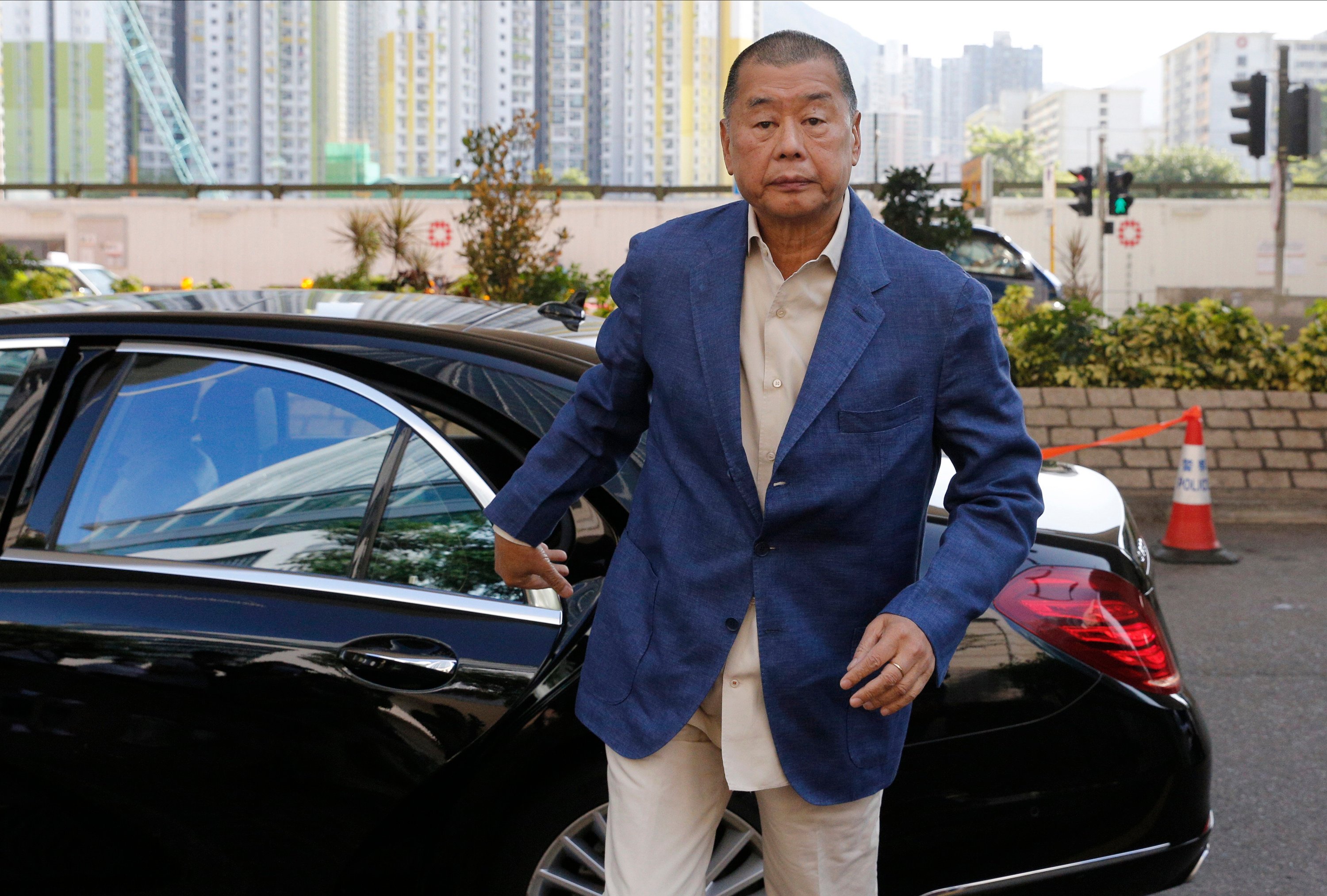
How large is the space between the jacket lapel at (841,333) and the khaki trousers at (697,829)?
1.53 ft

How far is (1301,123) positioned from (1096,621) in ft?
39.8

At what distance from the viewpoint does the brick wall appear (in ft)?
26.7

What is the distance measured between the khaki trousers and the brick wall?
656 cm

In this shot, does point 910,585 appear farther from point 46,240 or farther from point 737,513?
point 46,240

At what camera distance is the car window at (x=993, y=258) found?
19.0 metres

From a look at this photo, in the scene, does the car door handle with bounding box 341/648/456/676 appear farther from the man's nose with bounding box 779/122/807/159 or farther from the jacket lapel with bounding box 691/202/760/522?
the man's nose with bounding box 779/122/807/159

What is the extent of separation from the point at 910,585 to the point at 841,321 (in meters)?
0.36

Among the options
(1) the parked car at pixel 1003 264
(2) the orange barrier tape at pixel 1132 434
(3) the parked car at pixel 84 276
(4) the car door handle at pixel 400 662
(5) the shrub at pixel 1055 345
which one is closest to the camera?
(4) the car door handle at pixel 400 662

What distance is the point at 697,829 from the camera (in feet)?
6.08

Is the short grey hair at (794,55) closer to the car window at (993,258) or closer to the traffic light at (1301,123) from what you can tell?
the traffic light at (1301,123)

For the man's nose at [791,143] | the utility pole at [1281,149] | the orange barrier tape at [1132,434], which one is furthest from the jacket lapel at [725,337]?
the utility pole at [1281,149]

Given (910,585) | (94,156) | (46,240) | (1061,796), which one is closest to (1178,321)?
(1061,796)

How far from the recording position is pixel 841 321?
67.4 inches

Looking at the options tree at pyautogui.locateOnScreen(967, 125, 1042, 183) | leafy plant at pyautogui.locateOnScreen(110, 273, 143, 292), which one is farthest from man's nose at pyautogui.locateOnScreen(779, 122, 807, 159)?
tree at pyautogui.locateOnScreen(967, 125, 1042, 183)
